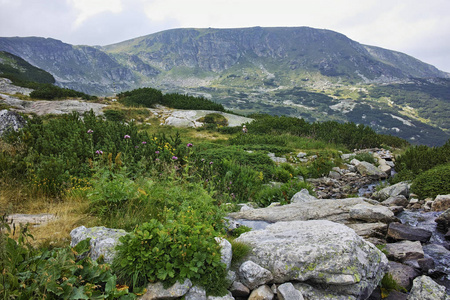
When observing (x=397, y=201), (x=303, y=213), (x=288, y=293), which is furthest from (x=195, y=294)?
(x=397, y=201)

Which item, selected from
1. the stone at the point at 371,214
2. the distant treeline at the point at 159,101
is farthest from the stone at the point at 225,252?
the distant treeline at the point at 159,101

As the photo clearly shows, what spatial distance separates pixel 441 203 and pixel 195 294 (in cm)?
803

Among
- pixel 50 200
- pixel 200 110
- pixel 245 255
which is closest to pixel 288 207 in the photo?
pixel 245 255

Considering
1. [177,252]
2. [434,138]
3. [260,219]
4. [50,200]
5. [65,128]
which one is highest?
[65,128]

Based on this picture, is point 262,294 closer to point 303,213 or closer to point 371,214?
point 303,213

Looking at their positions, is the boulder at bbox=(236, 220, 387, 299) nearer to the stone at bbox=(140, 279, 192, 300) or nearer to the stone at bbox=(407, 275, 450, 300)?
the stone at bbox=(407, 275, 450, 300)

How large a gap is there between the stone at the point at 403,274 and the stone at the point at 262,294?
98.3 inches

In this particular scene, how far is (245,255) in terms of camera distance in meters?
3.56

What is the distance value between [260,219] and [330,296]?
254 cm

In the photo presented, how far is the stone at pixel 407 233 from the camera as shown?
5463 mm

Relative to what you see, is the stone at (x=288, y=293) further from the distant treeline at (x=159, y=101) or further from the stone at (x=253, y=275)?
the distant treeline at (x=159, y=101)

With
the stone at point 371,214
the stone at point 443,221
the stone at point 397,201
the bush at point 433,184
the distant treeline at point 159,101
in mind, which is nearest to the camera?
the stone at point 371,214

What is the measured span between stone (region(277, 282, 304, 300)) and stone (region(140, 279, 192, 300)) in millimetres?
1157

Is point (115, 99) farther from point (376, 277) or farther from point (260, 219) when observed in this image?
point (376, 277)
